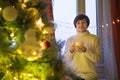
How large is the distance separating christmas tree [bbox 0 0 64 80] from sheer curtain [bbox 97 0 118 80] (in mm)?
1702

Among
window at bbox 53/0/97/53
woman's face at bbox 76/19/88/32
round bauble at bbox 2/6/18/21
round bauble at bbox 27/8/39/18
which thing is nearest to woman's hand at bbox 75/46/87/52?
woman's face at bbox 76/19/88/32

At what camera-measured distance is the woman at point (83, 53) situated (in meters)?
2.33

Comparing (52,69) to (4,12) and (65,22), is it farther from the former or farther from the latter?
(65,22)

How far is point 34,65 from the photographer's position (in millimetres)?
1177

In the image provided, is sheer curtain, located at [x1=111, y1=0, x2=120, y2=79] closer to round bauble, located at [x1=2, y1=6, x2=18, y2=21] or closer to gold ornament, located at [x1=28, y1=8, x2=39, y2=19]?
gold ornament, located at [x1=28, y1=8, x2=39, y2=19]

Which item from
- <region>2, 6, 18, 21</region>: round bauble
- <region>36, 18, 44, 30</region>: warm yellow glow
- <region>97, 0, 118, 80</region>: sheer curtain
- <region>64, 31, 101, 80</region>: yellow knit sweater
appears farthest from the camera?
<region>97, 0, 118, 80</region>: sheer curtain

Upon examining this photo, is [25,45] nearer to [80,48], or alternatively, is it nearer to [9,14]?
[9,14]

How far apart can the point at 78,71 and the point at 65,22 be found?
80 centimetres

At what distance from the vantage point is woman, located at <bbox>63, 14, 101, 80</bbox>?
233 cm

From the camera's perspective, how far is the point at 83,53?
2363 millimetres

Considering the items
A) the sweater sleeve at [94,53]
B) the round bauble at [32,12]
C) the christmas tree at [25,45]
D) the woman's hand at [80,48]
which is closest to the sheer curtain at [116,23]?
the sweater sleeve at [94,53]

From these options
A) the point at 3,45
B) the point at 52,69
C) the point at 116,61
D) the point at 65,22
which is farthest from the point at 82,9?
the point at 3,45

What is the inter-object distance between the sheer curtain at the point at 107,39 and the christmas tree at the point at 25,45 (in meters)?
1.70

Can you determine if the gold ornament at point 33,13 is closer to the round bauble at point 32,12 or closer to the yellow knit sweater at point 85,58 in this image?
the round bauble at point 32,12
